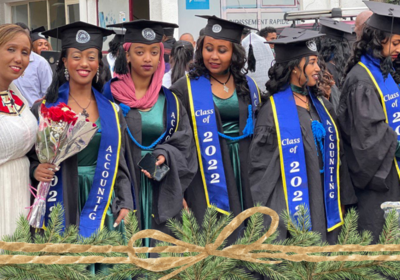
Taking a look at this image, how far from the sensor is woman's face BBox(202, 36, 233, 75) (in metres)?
4.82

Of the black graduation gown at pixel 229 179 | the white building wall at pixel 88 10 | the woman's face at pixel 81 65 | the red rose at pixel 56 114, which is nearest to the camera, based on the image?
the red rose at pixel 56 114

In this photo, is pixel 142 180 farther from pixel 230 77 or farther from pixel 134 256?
pixel 134 256

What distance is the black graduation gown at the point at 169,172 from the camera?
425 centimetres

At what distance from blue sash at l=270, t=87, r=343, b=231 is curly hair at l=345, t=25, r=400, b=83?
460 mm

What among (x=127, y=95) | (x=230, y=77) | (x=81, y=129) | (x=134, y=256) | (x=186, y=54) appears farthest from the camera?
(x=186, y=54)

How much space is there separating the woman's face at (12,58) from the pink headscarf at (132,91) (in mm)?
906

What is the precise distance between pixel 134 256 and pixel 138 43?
10.6 ft

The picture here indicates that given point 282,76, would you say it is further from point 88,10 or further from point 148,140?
point 88,10

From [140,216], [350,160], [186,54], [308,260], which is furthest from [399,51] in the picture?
[308,260]

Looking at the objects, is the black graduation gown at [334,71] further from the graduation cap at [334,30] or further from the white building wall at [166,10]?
the white building wall at [166,10]

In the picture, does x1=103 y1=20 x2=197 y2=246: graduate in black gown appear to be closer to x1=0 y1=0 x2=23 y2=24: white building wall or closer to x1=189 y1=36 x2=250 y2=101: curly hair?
x1=189 y1=36 x2=250 y2=101: curly hair

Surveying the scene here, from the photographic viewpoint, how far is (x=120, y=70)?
14.8 feet

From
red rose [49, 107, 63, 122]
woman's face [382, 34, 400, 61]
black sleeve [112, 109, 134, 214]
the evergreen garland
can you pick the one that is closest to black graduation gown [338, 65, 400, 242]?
woman's face [382, 34, 400, 61]

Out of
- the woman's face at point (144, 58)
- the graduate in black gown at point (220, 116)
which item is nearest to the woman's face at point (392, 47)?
the graduate in black gown at point (220, 116)
